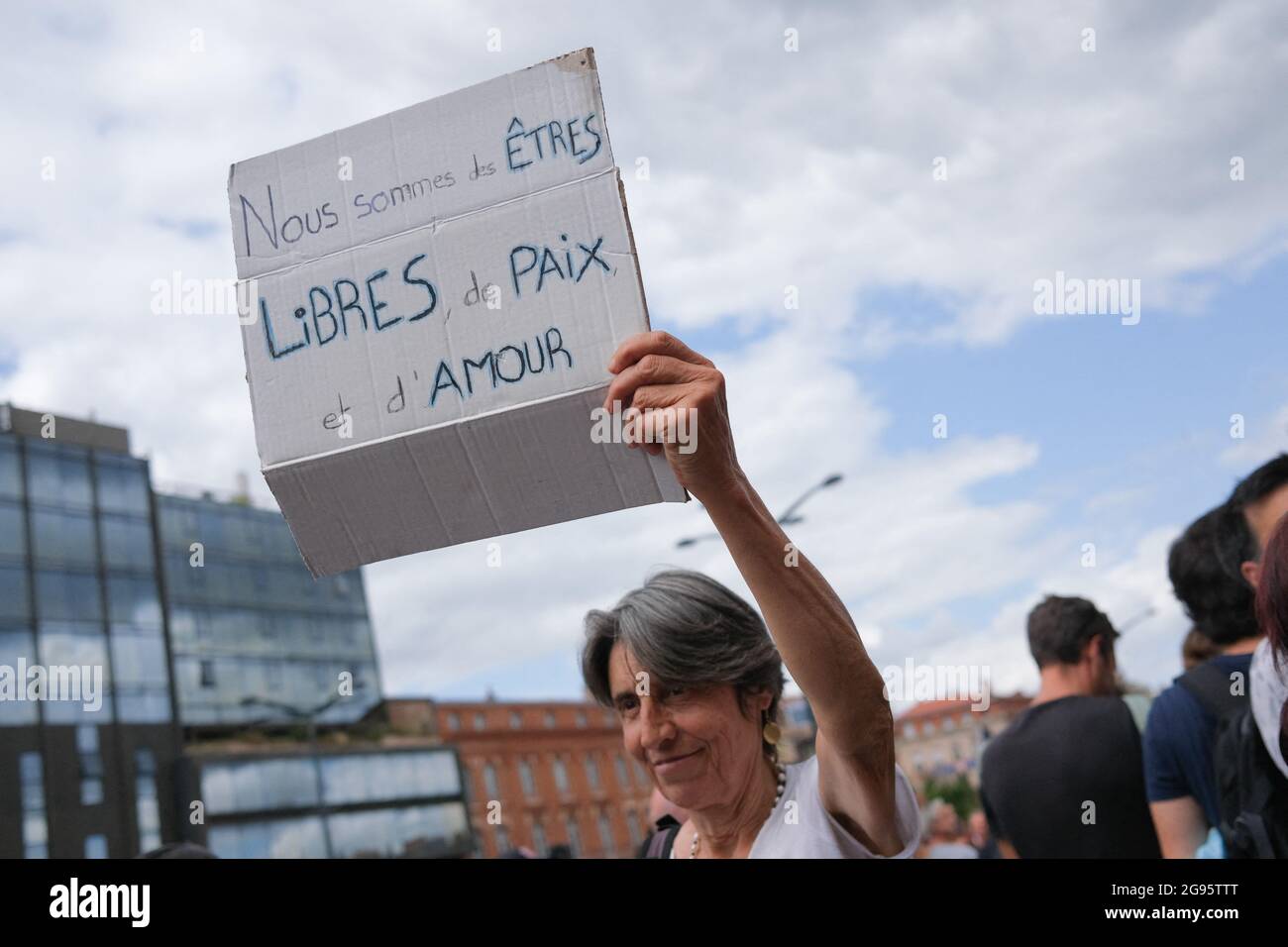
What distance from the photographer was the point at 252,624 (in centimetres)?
5850

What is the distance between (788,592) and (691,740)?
522 millimetres

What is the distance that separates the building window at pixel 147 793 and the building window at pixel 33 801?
400 cm

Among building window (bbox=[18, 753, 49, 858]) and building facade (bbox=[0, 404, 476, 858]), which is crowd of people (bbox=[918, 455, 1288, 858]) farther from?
building window (bbox=[18, 753, 49, 858])

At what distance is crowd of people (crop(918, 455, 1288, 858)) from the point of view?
223 cm

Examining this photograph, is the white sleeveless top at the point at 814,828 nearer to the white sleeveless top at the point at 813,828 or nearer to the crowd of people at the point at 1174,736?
the white sleeveless top at the point at 813,828

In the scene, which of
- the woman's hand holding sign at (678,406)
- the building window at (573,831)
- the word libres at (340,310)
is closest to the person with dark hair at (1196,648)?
the woman's hand holding sign at (678,406)

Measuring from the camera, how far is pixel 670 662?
194 cm

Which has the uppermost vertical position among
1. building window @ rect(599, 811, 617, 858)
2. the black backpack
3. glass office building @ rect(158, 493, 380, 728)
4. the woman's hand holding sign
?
glass office building @ rect(158, 493, 380, 728)

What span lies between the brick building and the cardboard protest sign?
7674 cm

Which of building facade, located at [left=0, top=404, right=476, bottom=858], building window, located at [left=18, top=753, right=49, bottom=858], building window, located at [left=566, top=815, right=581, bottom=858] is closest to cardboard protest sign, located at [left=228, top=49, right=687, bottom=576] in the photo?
building facade, located at [left=0, top=404, right=476, bottom=858]

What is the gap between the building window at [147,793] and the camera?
1960 inches

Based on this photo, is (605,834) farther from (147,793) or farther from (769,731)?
(769,731)
